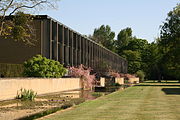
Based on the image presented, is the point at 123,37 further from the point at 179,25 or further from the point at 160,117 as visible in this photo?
A: the point at 160,117

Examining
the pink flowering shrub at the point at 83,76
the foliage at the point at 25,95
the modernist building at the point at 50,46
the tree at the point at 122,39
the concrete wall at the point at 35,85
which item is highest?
the tree at the point at 122,39

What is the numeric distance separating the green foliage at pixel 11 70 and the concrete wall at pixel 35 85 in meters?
4.17

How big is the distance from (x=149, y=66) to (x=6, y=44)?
94.1 metres

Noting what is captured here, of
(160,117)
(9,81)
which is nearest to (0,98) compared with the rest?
(9,81)

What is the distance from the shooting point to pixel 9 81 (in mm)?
24812

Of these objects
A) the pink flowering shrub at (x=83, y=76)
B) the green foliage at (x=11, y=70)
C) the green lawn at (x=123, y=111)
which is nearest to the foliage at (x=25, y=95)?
the green lawn at (x=123, y=111)

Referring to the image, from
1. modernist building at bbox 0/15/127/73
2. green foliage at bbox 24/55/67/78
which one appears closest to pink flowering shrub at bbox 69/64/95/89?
modernist building at bbox 0/15/127/73

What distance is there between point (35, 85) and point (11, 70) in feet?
27.7

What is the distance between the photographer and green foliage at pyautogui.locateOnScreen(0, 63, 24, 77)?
35.9 meters

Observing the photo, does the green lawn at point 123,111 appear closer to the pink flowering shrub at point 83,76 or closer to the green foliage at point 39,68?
the green foliage at point 39,68

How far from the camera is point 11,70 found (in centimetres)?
3753

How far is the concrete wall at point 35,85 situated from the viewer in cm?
2430

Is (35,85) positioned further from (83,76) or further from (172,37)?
(172,37)

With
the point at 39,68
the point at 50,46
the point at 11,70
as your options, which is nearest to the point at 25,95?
the point at 39,68
